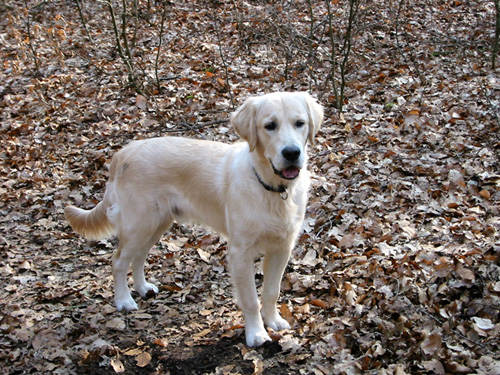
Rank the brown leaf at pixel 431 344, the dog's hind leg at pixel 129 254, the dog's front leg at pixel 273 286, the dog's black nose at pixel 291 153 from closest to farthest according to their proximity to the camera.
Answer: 1. the brown leaf at pixel 431 344
2. the dog's black nose at pixel 291 153
3. the dog's front leg at pixel 273 286
4. the dog's hind leg at pixel 129 254

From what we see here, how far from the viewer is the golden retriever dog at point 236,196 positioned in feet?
11.2

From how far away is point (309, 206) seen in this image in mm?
5180

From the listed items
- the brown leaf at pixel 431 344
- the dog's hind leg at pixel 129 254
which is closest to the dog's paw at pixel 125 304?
the dog's hind leg at pixel 129 254

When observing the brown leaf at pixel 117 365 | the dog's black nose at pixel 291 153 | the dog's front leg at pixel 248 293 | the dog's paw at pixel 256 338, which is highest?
the dog's black nose at pixel 291 153

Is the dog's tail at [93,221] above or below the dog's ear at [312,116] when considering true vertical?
below

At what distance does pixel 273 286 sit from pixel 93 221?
1875mm

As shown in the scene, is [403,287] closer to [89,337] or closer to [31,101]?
[89,337]

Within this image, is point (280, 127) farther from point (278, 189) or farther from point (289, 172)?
point (278, 189)

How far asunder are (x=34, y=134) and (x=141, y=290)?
4329mm

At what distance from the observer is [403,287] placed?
359cm

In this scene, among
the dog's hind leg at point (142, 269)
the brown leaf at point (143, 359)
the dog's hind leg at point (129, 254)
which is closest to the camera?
the brown leaf at point (143, 359)

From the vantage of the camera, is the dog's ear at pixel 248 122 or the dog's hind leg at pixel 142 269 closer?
the dog's ear at pixel 248 122

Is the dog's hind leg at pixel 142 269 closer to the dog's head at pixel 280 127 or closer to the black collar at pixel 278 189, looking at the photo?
the black collar at pixel 278 189

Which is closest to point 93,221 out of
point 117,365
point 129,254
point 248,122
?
point 129,254
